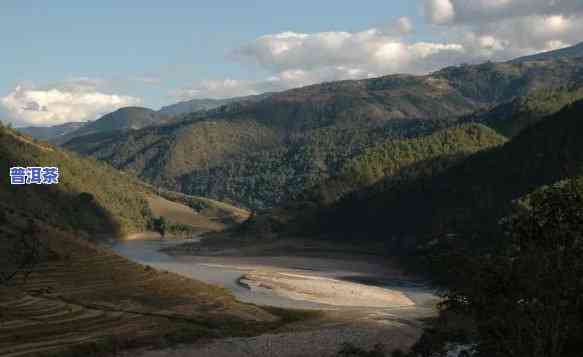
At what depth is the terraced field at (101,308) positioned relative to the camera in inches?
2899

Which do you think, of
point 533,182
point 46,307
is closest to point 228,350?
point 46,307

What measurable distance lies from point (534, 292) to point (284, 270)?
5087 inches

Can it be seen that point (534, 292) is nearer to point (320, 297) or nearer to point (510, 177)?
point (320, 297)

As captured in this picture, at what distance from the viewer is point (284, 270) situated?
162 metres

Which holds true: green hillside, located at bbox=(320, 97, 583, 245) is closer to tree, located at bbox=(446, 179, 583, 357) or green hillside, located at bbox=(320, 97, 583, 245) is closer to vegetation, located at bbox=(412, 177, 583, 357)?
vegetation, located at bbox=(412, 177, 583, 357)

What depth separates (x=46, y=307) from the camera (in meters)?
86.2

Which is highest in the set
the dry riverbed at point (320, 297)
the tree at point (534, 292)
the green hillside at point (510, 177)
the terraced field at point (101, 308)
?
the green hillside at point (510, 177)

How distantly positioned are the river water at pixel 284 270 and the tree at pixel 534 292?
61.8 metres

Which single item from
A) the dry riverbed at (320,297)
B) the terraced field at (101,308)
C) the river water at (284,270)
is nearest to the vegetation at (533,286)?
the dry riverbed at (320,297)

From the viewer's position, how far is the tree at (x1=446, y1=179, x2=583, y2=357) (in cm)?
3441

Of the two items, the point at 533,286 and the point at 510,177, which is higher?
the point at 510,177

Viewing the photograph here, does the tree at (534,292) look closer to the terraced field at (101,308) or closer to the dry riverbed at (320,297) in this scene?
the dry riverbed at (320,297)

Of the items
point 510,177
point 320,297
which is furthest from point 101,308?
point 510,177

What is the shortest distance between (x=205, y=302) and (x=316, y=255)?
10116 cm
